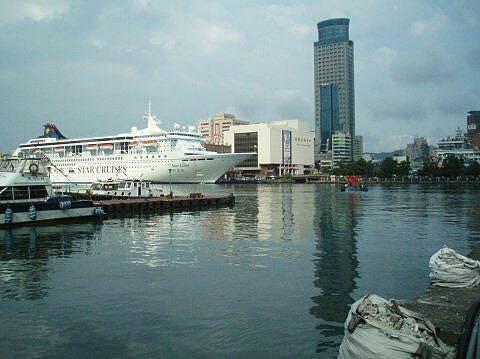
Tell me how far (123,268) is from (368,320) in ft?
37.7

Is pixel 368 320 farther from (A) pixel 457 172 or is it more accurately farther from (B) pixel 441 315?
(A) pixel 457 172

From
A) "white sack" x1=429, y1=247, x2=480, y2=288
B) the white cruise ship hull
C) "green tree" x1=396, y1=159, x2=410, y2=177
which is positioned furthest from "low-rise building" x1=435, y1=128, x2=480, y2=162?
"white sack" x1=429, y1=247, x2=480, y2=288

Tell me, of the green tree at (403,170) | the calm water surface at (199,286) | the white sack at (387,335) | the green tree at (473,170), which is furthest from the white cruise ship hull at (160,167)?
the white sack at (387,335)

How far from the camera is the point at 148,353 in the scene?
837 centimetres

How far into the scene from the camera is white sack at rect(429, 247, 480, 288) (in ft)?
32.6

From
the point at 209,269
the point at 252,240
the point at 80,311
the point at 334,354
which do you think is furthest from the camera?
the point at 252,240

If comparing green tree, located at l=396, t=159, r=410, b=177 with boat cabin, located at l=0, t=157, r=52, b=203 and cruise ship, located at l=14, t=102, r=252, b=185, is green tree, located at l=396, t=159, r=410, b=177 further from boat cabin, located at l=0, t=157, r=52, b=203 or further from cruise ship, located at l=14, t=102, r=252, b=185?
boat cabin, located at l=0, t=157, r=52, b=203

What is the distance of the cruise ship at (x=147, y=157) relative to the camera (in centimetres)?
9575

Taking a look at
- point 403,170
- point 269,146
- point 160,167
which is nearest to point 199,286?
point 160,167

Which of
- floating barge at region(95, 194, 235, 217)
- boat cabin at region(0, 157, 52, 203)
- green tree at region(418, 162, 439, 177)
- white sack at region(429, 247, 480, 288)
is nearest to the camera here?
white sack at region(429, 247, 480, 288)

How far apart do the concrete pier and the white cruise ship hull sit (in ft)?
275

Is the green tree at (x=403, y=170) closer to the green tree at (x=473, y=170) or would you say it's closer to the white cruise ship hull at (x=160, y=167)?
the green tree at (x=473, y=170)

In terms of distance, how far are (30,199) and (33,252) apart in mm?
11195

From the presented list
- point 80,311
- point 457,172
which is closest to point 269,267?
point 80,311
